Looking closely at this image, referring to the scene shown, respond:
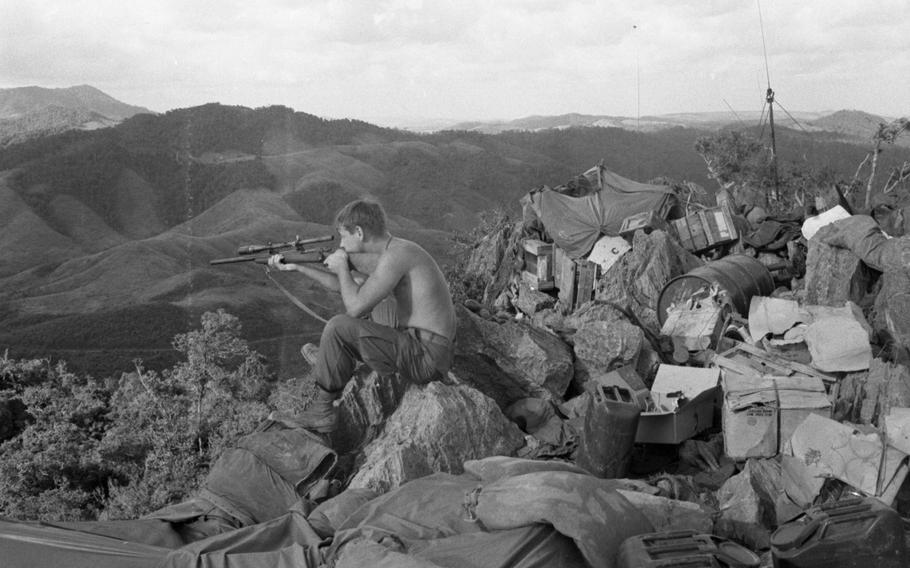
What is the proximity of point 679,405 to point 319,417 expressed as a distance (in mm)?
2273

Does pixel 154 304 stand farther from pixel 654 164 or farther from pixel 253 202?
pixel 654 164

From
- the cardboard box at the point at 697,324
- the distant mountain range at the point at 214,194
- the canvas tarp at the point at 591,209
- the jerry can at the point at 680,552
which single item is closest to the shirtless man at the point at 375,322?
the jerry can at the point at 680,552

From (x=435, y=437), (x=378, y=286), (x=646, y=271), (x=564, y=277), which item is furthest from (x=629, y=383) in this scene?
(x=564, y=277)

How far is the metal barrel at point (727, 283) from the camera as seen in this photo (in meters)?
7.86

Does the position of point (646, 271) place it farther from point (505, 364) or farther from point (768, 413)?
point (768, 413)

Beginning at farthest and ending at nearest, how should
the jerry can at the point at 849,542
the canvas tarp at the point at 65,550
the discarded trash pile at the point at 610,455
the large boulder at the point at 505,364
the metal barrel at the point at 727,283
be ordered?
the metal barrel at the point at 727,283
the large boulder at the point at 505,364
the canvas tarp at the point at 65,550
the discarded trash pile at the point at 610,455
the jerry can at the point at 849,542

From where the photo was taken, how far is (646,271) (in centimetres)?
981

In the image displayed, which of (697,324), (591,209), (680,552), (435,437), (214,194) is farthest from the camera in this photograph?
(214,194)

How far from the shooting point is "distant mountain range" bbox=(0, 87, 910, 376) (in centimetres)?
2908

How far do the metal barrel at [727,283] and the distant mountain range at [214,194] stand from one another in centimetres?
1468

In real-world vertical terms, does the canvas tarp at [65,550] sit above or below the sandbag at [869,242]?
below

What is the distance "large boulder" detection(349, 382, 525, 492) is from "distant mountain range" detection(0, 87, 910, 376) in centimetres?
1705

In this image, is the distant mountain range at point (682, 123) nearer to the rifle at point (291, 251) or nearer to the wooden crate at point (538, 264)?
the wooden crate at point (538, 264)


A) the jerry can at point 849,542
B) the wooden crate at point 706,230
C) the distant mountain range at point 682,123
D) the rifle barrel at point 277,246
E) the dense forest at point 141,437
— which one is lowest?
the dense forest at point 141,437
